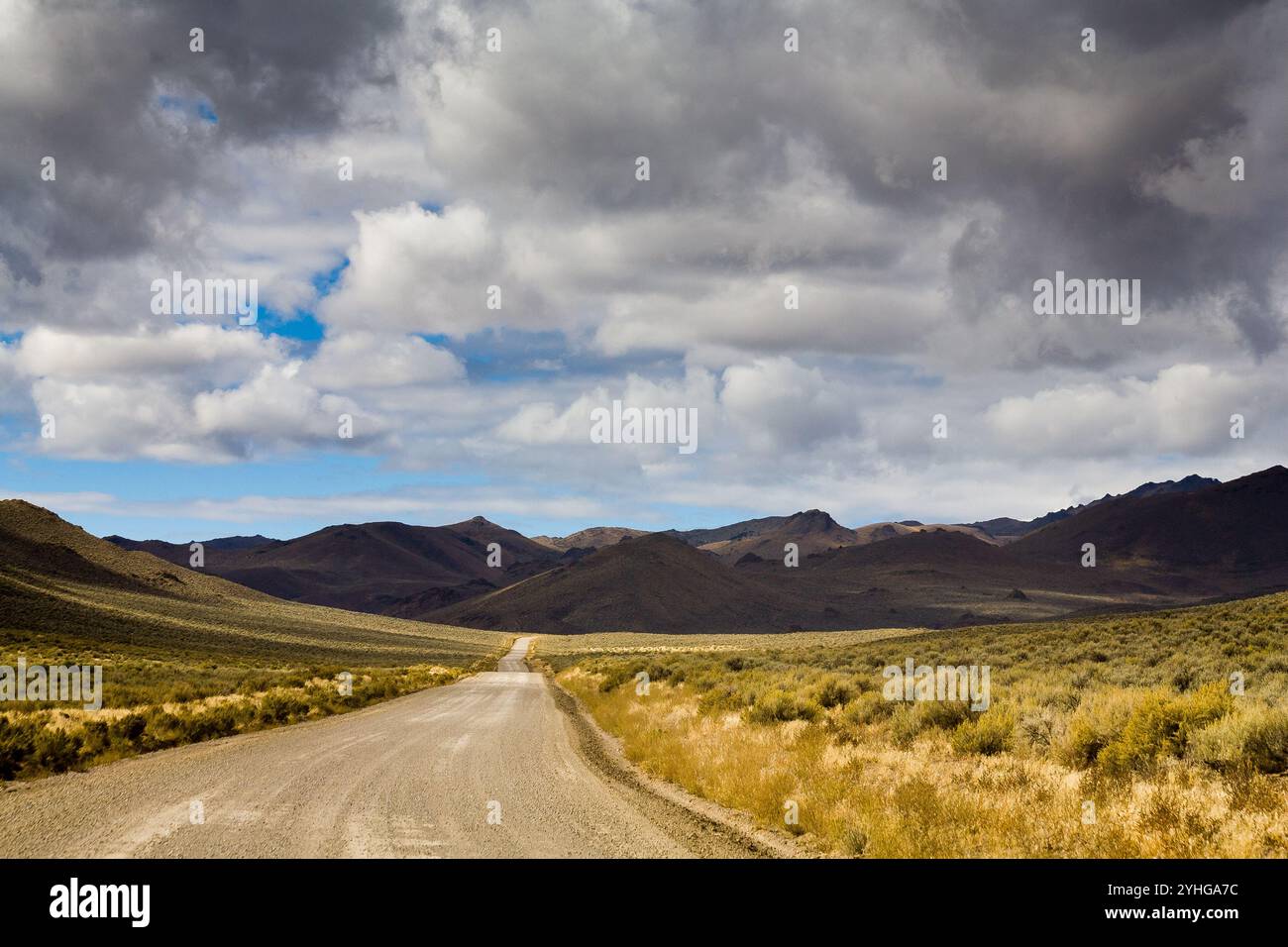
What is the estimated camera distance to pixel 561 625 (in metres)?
193

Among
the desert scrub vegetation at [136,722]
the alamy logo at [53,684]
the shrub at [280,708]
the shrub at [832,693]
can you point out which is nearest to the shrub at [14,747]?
the desert scrub vegetation at [136,722]

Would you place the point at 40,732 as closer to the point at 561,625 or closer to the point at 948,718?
the point at 948,718

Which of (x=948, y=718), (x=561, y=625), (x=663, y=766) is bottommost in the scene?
(x=561, y=625)

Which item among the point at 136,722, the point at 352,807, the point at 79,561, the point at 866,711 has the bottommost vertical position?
the point at 79,561

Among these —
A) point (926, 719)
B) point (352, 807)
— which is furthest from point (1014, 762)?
point (352, 807)

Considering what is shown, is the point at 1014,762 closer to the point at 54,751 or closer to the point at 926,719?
the point at 926,719

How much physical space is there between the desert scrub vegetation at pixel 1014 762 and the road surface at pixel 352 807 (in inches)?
68.4

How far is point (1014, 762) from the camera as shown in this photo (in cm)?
1147

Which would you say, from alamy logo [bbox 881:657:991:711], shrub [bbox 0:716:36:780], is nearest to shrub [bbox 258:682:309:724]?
shrub [bbox 0:716:36:780]

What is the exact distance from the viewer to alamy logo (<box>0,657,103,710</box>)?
81.7ft
